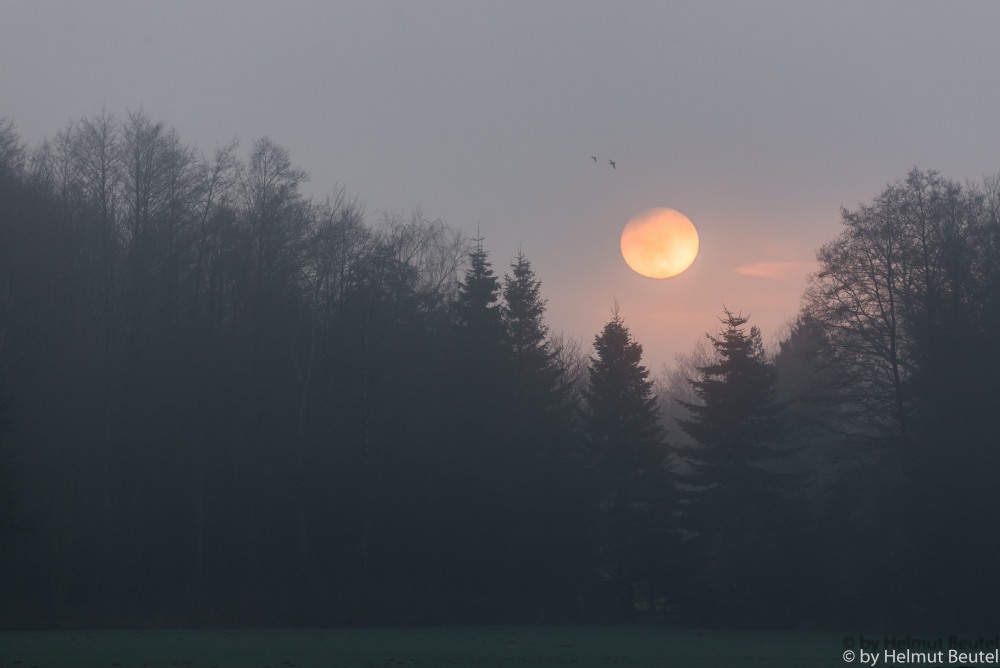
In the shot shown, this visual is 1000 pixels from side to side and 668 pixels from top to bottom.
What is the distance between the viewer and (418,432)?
172 feet

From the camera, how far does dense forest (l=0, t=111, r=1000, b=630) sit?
144 feet

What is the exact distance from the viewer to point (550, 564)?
5062cm

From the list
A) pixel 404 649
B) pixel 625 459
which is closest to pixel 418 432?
pixel 625 459

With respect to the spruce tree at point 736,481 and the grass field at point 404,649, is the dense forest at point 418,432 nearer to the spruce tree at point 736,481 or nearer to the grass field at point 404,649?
the spruce tree at point 736,481

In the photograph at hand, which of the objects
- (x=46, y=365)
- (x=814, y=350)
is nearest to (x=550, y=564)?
(x=814, y=350)

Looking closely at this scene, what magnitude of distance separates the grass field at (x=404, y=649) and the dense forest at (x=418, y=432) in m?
6.25

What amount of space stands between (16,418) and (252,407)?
1105 cm

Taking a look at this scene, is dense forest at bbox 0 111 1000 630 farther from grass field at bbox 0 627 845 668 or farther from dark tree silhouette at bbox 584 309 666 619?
grass field at bbox 0 627 845 668

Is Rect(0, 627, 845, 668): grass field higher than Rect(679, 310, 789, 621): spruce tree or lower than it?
lower

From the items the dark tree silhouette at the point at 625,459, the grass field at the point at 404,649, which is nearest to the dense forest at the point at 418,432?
the dark tree silhouette at the point at 625,459

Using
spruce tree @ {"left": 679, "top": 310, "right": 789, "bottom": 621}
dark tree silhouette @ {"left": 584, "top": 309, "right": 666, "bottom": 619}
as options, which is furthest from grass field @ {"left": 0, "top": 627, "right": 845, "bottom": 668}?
dark tree silhouette @ {"left": 584, "top": 309, "right": 666, "bottom": 619}

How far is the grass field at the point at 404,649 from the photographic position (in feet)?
85.3

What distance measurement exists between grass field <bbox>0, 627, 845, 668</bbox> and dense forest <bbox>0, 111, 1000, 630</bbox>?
6247 mm

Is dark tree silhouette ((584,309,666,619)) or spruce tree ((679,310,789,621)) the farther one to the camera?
dark tree silhouette ((584,309,666,619))
